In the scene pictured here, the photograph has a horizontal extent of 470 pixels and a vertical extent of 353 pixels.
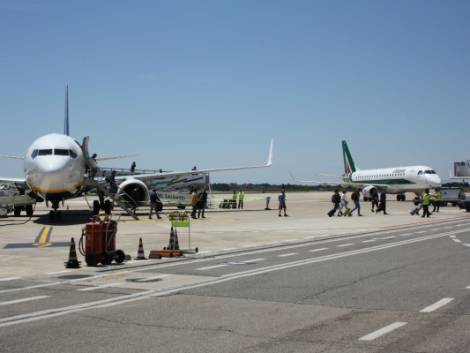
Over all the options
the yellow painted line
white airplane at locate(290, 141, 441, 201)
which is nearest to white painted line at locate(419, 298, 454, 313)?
the yellow painted line

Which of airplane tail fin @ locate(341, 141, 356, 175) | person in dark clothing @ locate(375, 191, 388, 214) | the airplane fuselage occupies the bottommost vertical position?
person in dark clothing @ locate(375, 191, 388, 214)

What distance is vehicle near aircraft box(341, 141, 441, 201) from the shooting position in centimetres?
5562

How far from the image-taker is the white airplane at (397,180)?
5562 centimetres

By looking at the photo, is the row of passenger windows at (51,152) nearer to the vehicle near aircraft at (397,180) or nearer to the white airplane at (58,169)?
the white airplane at (58,169)

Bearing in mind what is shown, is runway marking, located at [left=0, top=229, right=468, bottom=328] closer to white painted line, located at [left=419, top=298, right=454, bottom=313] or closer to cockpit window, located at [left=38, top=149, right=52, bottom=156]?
white painted line, located at [left=419, top=298, right=454, bottom=313]

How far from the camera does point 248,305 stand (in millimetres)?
8344

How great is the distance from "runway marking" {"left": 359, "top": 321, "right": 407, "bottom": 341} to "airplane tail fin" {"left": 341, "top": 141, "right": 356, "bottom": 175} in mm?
69647

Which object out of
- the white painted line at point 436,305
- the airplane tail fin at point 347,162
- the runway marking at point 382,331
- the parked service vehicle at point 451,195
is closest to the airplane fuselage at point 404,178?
the parked service vehicle at point 451,195

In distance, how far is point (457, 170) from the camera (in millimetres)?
62562

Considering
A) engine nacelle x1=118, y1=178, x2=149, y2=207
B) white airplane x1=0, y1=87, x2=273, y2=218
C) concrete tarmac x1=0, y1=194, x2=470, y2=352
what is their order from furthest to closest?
1. engine nacelle x1=118, y1=178, x2=149, y2=207
2. white airplane x1=0, y1=87, x2=273, y2=218
3. concrete tarmac x1=0, y1=194, x2=470, y2=352

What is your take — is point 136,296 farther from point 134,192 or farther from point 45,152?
point 134,192

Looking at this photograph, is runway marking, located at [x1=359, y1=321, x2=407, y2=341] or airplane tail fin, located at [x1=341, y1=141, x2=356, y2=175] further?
airplane tail fin, located at [x1=341, y1=141, x2=356, y2=175]

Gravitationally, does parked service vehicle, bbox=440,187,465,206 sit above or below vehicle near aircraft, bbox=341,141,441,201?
below

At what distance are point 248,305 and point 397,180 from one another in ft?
175
